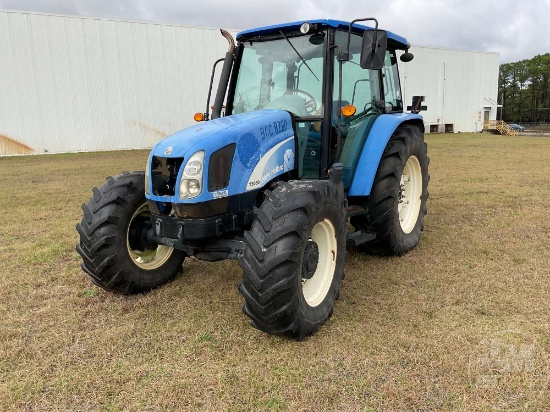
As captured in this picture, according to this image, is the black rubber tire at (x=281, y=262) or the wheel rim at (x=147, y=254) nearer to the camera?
the black rubber tire at (x=281, y=262)

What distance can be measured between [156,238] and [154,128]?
20.4 metres

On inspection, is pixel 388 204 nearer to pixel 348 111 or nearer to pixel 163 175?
pixel 348 111

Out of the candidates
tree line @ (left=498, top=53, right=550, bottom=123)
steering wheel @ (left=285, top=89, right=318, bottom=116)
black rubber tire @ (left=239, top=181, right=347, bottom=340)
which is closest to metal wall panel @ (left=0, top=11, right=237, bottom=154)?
steering wheel @ (left=285, top=89, right=318, bottom=116)

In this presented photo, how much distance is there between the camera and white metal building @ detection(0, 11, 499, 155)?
19531 mm

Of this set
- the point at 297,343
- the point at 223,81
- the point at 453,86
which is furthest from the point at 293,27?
the point at 453,86

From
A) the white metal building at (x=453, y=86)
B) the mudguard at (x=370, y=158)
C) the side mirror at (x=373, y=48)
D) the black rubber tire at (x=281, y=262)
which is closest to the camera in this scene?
the black rubber tire at (x=281, y=262)

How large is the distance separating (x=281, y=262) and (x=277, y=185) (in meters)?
0.71

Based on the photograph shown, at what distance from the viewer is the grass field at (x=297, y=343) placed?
2.57 meters

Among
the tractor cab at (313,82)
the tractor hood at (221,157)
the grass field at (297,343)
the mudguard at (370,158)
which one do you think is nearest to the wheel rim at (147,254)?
the grass field at (297,343)

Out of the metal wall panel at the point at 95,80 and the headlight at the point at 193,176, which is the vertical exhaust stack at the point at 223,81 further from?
the metal wall panel at the point at 95,80

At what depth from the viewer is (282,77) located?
13.5ft

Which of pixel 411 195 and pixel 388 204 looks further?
pixel 411 195

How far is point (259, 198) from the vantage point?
143 inches

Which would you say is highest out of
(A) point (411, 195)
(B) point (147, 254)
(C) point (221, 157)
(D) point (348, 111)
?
(D) point (348, 111)
